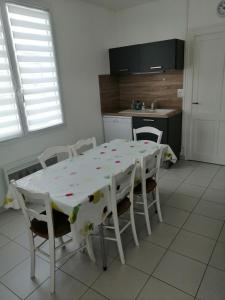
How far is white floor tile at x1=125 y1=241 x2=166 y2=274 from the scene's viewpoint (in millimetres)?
1886

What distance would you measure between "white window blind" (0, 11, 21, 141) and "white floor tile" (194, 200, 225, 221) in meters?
2.37

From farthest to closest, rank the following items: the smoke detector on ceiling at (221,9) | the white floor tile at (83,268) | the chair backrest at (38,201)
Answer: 1. the smoke detector on ceiling at (221,9)
2. the white floor tile at (83,268)
3. the chair backrest at (38,201)

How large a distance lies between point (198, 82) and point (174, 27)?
3.11 feet

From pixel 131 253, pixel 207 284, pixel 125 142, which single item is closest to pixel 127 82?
pixel 125 142

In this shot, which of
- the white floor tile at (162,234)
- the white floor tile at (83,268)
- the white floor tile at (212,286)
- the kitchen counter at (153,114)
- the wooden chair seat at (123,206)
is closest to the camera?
the white floor tile at (212,286)

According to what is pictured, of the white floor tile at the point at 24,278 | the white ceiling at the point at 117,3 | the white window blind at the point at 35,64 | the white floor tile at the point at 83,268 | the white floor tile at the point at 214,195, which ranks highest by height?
the white ceiling at the point at 117,3

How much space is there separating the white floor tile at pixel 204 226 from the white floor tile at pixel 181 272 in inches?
16.2

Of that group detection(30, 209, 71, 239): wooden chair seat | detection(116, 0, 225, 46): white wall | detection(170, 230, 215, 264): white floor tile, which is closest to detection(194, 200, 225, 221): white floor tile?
detection(170, 230, 215, 264): white floor tile

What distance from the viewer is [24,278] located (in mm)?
1846

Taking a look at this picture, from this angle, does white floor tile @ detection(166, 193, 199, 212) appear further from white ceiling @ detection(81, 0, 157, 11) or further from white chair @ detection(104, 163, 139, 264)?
white ceiling @ detection(81, 0, 157, 11)

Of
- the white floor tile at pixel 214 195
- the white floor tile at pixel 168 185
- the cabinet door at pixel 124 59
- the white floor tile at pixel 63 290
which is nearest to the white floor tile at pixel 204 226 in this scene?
the white floor tile at pixel 214 195

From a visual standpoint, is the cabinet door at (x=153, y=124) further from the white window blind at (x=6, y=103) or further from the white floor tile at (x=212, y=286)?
the white floor tile at (x=212, y=286)

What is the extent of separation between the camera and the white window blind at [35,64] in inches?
106

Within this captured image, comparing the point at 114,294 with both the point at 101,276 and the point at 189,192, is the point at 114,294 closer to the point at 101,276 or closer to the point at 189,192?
the point at 101,276
